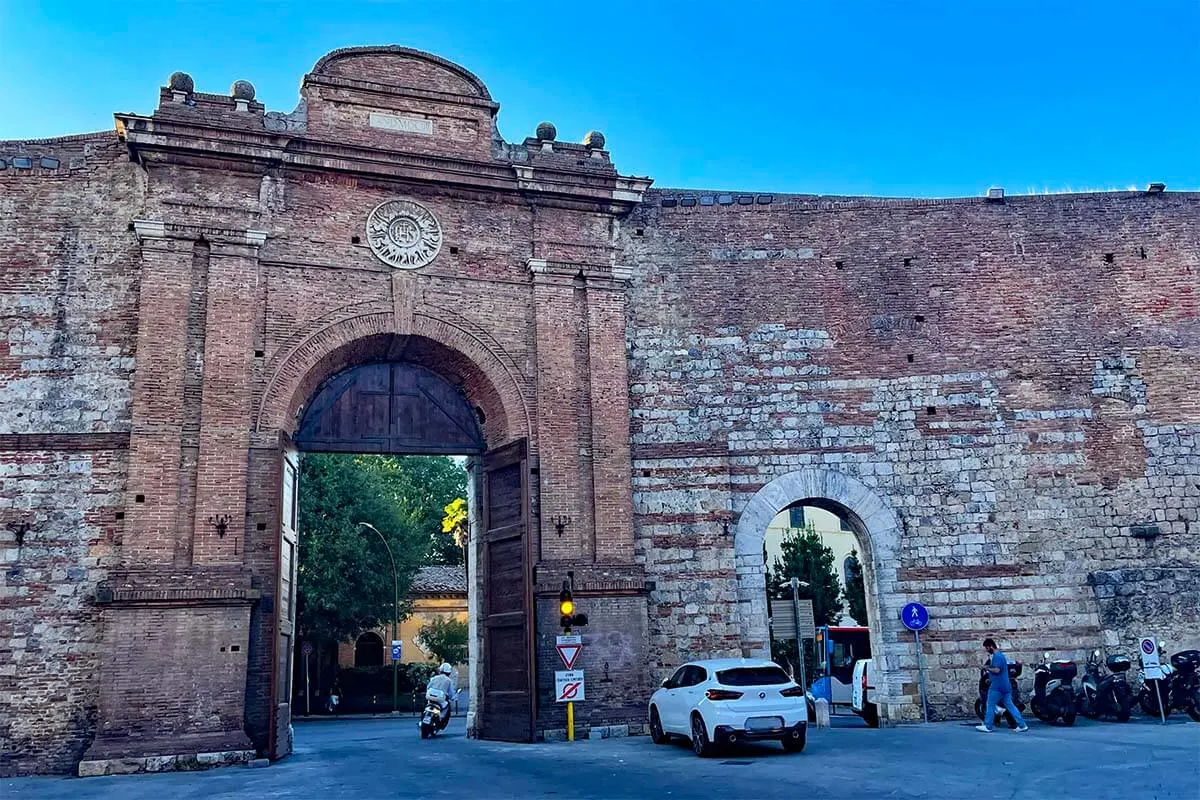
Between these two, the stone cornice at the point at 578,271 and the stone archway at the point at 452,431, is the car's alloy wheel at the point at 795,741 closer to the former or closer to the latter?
the stone archway at the point at 452,431

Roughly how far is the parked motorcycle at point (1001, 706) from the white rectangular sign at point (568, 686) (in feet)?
18.7

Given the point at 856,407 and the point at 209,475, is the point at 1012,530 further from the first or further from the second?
the point at 209,475

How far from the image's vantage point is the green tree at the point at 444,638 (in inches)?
1449

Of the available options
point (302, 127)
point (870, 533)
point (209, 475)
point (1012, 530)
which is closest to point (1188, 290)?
point (1012, 530)

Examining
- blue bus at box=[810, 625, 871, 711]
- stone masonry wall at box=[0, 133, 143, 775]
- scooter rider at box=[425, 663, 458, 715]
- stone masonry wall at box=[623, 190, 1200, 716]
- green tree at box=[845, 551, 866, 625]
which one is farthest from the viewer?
green tree at box=[845, 551, 866, 625]

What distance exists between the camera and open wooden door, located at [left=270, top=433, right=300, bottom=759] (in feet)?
42.2

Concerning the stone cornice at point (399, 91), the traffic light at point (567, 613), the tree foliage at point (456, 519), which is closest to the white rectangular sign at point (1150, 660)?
the traffic light at point (567, 613)

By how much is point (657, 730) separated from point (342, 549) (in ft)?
60.5

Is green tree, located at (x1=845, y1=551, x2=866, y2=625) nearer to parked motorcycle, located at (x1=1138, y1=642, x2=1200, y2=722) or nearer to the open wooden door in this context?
parked motorcycle, located at (x1=1138, y1=642, x2=1200, y2=722)

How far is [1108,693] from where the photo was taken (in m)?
14.1

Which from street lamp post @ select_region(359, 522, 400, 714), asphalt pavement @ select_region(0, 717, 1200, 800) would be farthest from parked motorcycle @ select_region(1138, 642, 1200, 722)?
street lamp post @ select_region(359, 522, 400, 714)

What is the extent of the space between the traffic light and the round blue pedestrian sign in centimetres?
492

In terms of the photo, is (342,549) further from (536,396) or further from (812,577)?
(536,396)

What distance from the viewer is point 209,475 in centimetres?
1310
